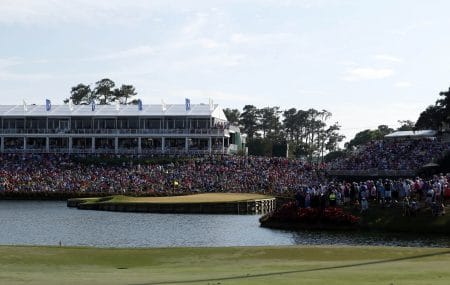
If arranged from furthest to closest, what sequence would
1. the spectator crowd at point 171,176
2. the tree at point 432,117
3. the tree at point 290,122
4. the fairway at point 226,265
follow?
the tree at point 290,122 < the spectator crowd at point 171,176 < the tree at point 432,117 < the fairway at point 226,265

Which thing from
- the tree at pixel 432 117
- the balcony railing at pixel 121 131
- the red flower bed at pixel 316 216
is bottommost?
the red flower bed at pixel 316 216

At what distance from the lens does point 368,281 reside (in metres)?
18.3

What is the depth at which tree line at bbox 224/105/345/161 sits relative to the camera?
144250 millimetres

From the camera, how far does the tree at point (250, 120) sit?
473 feet

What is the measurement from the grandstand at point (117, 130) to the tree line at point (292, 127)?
36424 millimetres

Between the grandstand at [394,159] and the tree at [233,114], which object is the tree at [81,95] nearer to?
the tree at [233,114]

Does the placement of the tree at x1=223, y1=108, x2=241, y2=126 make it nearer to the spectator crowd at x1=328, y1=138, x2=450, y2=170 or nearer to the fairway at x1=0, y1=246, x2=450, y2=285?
the spectator crowd at x1=328, y1=138, x2=450, y2=170

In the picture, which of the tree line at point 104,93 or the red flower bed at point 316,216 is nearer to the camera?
the red flower bed at point 316,216

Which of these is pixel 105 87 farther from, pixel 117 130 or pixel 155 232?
pixel 155 232

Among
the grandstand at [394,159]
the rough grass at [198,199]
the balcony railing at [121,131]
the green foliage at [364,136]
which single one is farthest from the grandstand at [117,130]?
the green foliage at [364,136]

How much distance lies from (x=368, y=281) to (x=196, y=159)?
234ft

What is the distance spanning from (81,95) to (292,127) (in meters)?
45.7

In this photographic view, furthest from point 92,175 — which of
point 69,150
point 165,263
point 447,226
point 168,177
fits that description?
point 165,263

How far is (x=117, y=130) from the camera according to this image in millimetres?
101500
